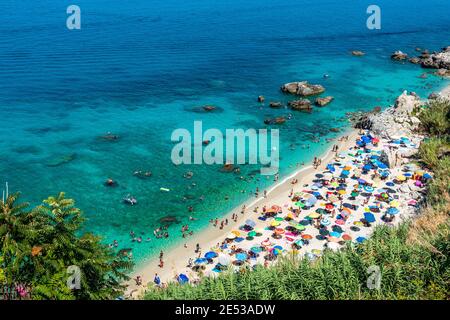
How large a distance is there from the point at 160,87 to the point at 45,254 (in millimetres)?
62147

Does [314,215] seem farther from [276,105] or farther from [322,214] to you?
[276,105]

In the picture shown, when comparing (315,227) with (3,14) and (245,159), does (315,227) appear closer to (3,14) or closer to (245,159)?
(245,159)

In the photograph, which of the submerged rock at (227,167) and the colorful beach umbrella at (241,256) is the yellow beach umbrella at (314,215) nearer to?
the colorful beach umbrella at (241,256)

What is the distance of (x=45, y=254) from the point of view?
72.9ft

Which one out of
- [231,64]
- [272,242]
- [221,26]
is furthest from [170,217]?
[221,26]

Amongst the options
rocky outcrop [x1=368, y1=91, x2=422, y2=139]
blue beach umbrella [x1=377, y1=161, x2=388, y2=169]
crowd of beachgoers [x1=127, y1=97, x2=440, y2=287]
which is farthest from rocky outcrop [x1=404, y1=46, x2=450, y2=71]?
blue beach umbrella [x1=377, y1=161, x2=388, y2=169]

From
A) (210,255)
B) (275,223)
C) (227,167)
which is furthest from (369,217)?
(227,167)

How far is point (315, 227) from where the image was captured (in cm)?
3978

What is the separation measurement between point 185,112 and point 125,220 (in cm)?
3178

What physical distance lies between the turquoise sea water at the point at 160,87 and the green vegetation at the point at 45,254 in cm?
1374

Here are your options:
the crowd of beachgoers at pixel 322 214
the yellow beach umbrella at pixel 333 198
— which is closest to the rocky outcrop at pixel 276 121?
the crowd of beachgoers at pixel 322 214

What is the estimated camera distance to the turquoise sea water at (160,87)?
1853 inches

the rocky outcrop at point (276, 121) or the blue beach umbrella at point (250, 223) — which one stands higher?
the rocky outcrop at point (276, 121)

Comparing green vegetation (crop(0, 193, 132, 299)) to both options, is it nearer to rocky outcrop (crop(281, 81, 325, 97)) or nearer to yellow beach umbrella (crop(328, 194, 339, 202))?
yellow beach umbrella (crop(328, 194, 339, 202))
